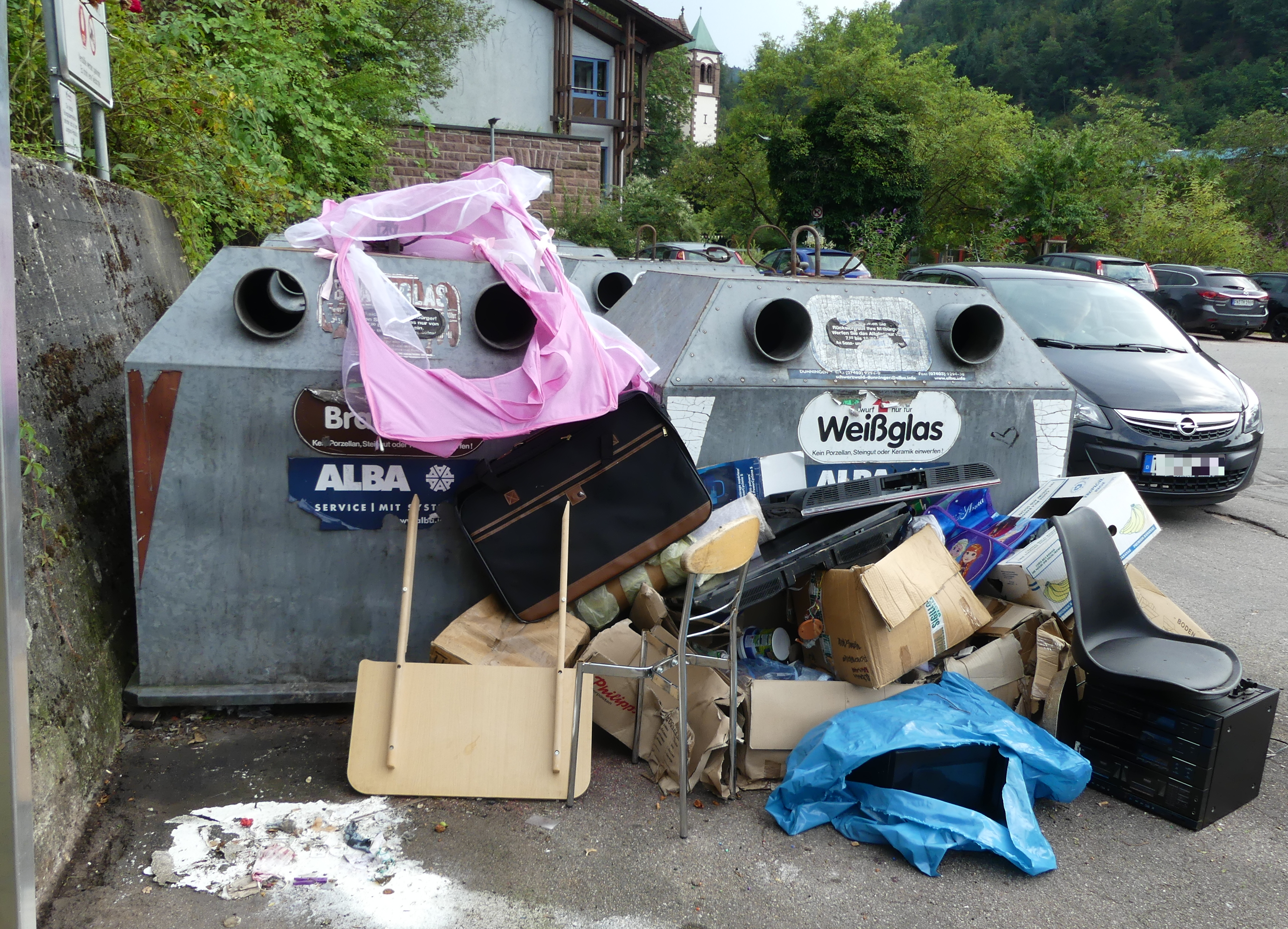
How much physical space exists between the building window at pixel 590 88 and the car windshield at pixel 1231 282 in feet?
50.0

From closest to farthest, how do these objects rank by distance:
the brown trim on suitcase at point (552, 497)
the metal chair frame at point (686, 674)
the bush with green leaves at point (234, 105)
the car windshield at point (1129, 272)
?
the metal chair frame at point (686, 674), the brown trim on suitcase at point (552, 497), the bush with green leaves at point (234, 105), the car windshield at point (1129, 272)

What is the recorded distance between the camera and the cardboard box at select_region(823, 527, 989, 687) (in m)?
2.91

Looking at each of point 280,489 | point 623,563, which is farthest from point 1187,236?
point 280,489

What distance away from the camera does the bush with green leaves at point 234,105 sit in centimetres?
455

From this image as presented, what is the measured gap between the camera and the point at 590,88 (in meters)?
25.8

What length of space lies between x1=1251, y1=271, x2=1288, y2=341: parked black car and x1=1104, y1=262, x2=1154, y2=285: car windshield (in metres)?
4.23

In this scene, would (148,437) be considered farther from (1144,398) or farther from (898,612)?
(1144,398)

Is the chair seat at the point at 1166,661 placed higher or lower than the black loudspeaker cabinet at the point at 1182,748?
higher

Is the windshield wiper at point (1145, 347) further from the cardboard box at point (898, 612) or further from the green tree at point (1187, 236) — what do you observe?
the green tree at point (1187, 236)

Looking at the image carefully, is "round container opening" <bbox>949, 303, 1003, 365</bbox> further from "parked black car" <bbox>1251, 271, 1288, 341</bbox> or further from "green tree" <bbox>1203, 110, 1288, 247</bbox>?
"green tree" <bbox>1203, 110, 1288, 247</bbox>

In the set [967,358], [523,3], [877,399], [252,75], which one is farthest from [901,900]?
[523,3]

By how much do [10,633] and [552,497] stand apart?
193 centimetres

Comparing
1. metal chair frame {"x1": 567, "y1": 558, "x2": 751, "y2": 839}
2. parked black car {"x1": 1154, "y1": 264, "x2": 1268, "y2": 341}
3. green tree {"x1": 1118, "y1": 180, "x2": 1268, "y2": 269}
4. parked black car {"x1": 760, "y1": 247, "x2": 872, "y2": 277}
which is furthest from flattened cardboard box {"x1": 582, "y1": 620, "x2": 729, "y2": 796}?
green tree {"x1": 1118, "y1": 180, "x2": 1268, "y2": 269}

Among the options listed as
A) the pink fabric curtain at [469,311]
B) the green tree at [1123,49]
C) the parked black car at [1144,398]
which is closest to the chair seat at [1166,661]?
the pink fabric curtain at [469,311]
